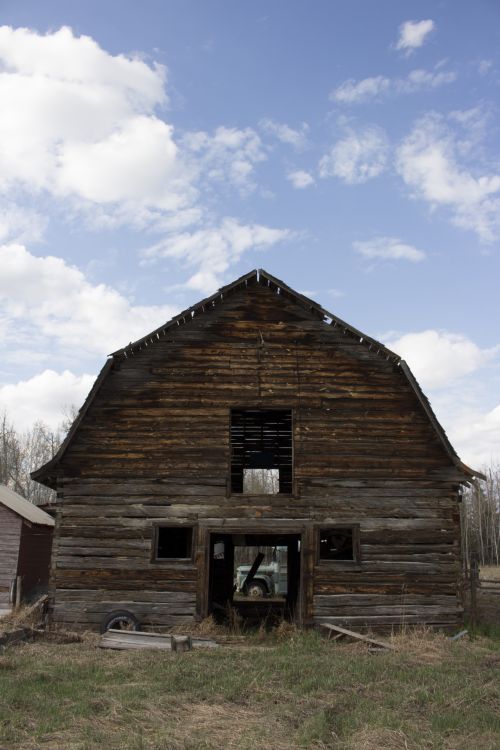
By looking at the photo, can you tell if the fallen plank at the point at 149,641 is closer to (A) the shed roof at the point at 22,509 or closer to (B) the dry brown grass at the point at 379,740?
(B) the dry brown grass at the point at 379,740

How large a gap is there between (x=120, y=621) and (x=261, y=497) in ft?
13.8

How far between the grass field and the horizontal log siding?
2.24 meters

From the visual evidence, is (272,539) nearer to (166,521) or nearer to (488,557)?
(166,521)

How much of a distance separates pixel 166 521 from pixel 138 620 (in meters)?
2.24

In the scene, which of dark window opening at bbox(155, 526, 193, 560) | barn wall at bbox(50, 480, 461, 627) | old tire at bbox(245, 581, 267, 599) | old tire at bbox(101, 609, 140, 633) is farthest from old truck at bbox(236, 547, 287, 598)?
old tire at bbox(101, 609, 140, 633)

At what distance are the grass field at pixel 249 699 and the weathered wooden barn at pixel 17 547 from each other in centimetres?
1189

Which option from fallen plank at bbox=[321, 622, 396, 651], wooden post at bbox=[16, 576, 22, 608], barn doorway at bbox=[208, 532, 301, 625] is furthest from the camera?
wooden post at bbox=[16, 576, 22, 608]

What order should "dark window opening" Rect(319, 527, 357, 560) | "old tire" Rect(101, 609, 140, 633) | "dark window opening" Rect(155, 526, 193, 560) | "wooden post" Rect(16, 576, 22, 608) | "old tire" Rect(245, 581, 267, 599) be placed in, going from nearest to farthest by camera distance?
"old tire" Rect(101, 609, 140, 633) < "dark window opening" Rect(319, 527, 357, 560) < "dark window opening" Rect(155, 526, 193, 560) < "wooden post" Rect(16, 576, 22, 608) < "old tire" Rect(245, 581, 267, 599)

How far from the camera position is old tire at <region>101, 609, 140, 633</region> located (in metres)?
14.2

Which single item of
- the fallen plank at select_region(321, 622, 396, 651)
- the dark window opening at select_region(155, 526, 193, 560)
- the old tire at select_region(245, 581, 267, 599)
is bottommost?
the old tire at select_region(245, 581, 267, 599)

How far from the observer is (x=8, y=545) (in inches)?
930

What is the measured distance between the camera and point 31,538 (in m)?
25.0

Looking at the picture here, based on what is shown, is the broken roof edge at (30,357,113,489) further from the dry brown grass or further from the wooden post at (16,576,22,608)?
the dry brown grass

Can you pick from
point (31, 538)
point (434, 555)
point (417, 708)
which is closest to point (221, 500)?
point (434, 555)
